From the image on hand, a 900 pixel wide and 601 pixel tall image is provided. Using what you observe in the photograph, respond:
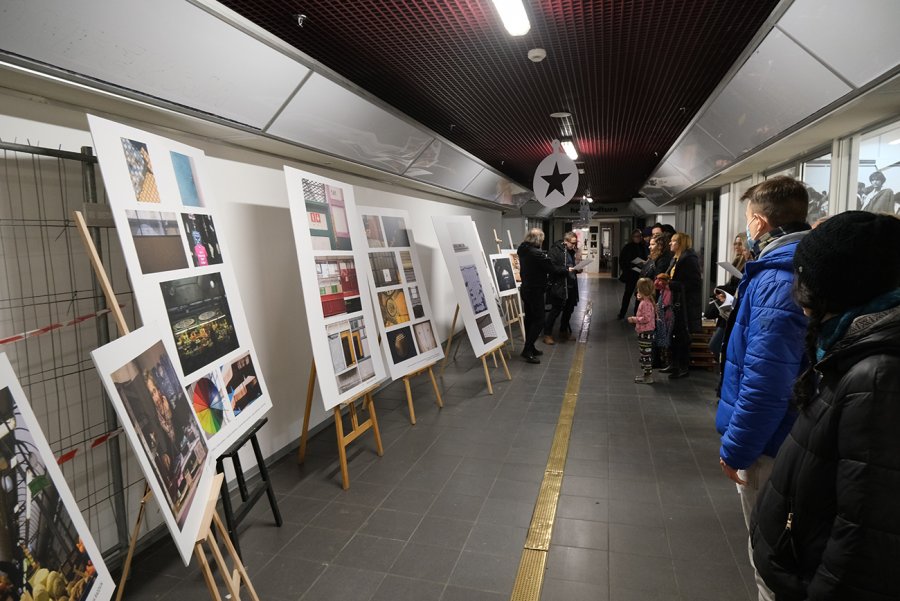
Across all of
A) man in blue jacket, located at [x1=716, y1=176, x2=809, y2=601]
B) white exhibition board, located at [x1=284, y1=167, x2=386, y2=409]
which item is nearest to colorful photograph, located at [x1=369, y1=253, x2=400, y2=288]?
white exhibition board, located at [x1=284, y1=167, x2=386, y2=409]

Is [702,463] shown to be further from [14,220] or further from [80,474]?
[14,220]

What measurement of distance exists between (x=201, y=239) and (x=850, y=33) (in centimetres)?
318

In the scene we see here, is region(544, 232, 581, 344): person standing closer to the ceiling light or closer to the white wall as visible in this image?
the white wall

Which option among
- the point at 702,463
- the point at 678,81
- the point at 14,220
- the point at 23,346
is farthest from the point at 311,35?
the point at 702,463

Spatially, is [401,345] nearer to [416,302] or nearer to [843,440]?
[416,302]

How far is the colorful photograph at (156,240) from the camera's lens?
1.91 metres

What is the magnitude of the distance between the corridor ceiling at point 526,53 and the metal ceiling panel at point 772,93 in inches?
7.4

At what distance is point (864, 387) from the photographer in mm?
1001

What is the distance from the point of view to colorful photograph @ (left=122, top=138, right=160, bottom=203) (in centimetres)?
193

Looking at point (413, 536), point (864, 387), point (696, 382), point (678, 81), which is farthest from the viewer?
point (696, 382)

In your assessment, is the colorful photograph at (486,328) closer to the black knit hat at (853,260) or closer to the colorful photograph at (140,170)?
the colorful photograph at (140,170)

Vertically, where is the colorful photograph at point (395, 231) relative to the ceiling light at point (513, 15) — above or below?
below

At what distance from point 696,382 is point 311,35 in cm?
491

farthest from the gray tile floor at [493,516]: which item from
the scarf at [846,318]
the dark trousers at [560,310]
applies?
the dark trousers at [560,310]
